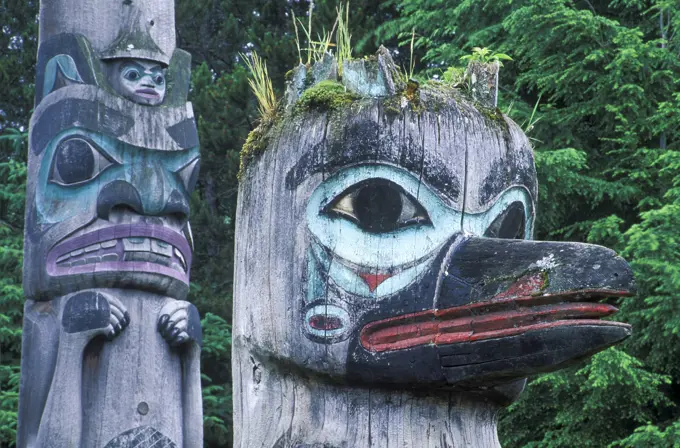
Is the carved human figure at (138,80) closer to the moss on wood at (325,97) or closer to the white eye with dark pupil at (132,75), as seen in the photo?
the white eye with dark pupil at (132,75)

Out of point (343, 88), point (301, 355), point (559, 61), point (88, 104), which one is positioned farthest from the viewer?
point (559, 61)

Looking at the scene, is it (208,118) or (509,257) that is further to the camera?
(208,118)

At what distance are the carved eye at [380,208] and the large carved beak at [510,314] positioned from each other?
0.59 feet

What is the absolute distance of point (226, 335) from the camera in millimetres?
14523

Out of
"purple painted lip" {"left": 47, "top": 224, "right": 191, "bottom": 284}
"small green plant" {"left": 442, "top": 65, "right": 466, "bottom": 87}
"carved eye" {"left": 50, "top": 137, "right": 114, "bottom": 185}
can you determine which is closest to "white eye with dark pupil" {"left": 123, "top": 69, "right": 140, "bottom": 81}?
"carved eye" {"left": 50, "top": 137, "right": 114, "bottom": 185}

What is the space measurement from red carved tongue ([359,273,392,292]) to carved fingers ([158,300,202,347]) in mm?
4159

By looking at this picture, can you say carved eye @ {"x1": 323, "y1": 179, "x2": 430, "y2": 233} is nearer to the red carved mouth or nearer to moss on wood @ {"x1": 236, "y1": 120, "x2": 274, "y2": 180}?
the red carved mouth

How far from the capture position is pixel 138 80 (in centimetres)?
781

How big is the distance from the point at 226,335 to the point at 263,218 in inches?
433

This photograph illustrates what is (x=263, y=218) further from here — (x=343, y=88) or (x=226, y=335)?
(x=226, y=335)

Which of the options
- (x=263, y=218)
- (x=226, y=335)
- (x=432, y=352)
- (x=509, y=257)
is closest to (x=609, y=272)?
(x=509, y=257)

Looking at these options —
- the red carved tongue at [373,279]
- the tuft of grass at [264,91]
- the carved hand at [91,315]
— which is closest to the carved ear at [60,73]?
the carved hand at [91,315]

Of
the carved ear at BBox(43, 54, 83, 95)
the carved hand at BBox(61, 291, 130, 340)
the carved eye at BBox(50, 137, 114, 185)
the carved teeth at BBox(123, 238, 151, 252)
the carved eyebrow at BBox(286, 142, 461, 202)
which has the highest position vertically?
the carved ear at BBox(43, 54, 83, 95)

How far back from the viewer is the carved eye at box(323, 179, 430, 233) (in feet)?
11.4
